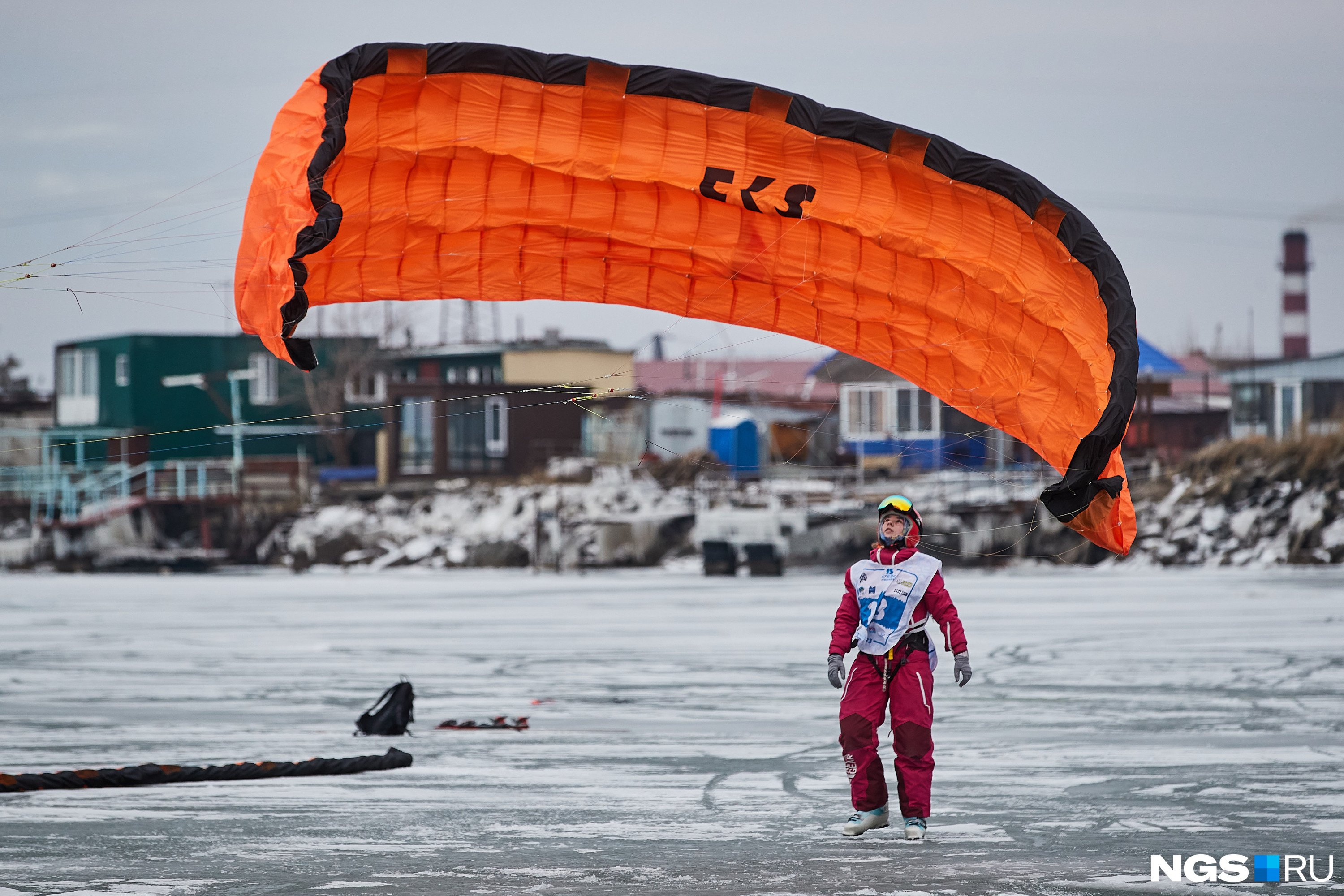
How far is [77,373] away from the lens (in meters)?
41.9

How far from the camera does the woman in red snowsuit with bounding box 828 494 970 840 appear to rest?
5.27m

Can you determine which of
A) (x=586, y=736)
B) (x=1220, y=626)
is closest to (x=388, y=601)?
(x=1220, y=626)

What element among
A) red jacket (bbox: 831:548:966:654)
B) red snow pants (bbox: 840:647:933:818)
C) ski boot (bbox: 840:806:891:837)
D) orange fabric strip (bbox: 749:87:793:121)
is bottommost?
ski boot (bbox: 840:806:891:837)

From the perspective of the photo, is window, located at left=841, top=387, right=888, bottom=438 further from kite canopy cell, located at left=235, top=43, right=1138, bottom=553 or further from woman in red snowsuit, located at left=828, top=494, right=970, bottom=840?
woman in red snowsuit, located at left=828, top=494, right=970, bottom=840

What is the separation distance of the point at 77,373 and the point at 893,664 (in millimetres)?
41215

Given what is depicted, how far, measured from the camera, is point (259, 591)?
2334 centimetres

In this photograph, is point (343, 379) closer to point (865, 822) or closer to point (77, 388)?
point (77, 388)

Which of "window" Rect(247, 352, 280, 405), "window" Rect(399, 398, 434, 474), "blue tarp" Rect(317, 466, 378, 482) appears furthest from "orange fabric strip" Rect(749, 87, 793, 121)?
"window" Rect(247, 352, 280, 405)

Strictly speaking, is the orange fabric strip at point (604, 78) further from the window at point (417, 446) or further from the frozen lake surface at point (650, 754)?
the window at point (417, 446)

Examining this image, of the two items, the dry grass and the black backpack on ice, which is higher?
the dry grass

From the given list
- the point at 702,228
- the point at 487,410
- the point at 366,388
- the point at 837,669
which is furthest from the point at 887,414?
the point at 837,669

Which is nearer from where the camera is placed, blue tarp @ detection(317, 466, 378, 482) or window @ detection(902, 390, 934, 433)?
window @ detection(902, 390, 934, 433)

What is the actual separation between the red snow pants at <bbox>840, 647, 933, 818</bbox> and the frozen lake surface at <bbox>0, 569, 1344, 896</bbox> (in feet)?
0.55

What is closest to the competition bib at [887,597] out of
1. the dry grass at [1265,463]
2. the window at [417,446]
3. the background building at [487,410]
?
the dry grass at [1265,463]
